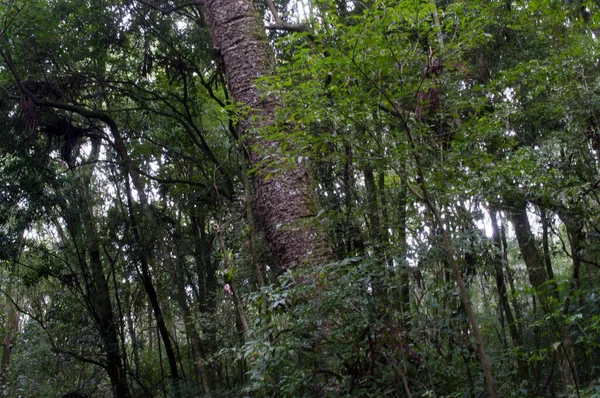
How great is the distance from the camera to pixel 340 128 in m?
3.47

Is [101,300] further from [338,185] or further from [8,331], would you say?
[338,185]

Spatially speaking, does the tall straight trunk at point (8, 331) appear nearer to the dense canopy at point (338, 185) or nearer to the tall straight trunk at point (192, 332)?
the dense canopy at point (338, 185)

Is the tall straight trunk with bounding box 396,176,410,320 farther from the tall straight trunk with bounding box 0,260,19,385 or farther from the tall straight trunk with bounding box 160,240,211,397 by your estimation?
the tall straight trunk with bounding box 0,260,19,385

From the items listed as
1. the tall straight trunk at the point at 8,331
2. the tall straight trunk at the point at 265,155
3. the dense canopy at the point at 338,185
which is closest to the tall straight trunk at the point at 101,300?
the dense canopy at the point at 338,185

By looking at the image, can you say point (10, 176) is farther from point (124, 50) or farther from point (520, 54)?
point (520, 54)

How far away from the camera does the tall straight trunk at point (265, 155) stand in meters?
3.87

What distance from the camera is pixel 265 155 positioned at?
3756 millimetres

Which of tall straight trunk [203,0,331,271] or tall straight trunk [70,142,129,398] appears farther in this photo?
tall straight trunk [70,142,129,398]

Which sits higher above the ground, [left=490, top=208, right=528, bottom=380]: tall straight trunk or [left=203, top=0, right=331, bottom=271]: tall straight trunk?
[left=203, top=0, right=331, bottom=271]: tall straight trunk

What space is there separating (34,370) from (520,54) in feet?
38.4

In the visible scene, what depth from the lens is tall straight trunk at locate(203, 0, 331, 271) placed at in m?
3.87

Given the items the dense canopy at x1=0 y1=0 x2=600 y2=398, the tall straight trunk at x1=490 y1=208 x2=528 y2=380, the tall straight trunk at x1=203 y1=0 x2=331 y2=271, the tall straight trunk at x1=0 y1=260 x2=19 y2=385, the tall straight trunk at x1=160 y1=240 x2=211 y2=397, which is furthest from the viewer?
the tall straight trunk at x1=0 y1=260 x2=19 y2=385

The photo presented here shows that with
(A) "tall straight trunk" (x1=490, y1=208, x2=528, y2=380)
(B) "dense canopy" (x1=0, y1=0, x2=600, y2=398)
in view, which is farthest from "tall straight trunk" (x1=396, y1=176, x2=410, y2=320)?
(A) "tall straight trunk" (x1=490, y1=208, x2=528, y2=380)

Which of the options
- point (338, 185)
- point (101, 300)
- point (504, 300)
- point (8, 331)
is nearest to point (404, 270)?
point (338, 185)
